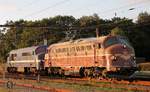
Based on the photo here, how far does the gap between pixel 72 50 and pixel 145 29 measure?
40.9m

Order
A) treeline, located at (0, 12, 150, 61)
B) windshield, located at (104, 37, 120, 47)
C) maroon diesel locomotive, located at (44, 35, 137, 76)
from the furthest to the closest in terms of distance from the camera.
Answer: treeline, located at (0, 12, 150, 61)
windshield, located at (104, 37, 120, 47)
maroon diesel locomotive, located at (44, 35, 137, 76)

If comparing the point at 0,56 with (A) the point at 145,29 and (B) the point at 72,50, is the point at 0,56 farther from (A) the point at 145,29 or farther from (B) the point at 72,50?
(B) the point at 72,50

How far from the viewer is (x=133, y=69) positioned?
91.1 ft

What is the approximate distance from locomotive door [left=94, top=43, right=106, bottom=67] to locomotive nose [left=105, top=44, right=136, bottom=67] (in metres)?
0.56

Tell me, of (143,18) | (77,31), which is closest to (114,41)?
(77,31)

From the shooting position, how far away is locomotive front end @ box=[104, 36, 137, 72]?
1064 inches

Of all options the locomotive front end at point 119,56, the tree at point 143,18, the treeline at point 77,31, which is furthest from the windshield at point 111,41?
the tree at point 143,18

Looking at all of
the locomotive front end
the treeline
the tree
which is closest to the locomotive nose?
the locomotive front end

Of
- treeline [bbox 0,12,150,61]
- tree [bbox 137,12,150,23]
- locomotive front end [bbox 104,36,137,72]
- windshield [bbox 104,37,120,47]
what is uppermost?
tree [bbox 137,12,150,23]

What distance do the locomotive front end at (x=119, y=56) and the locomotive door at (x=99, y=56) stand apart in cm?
42

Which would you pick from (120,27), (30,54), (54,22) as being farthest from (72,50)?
(54,22)

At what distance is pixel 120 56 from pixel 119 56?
79mm

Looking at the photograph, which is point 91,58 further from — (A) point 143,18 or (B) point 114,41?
(A) point 143,18

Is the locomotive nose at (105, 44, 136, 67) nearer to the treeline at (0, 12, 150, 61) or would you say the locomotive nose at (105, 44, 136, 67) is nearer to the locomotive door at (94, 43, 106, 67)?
the locomotive door at (94, 43, 106, 67)
